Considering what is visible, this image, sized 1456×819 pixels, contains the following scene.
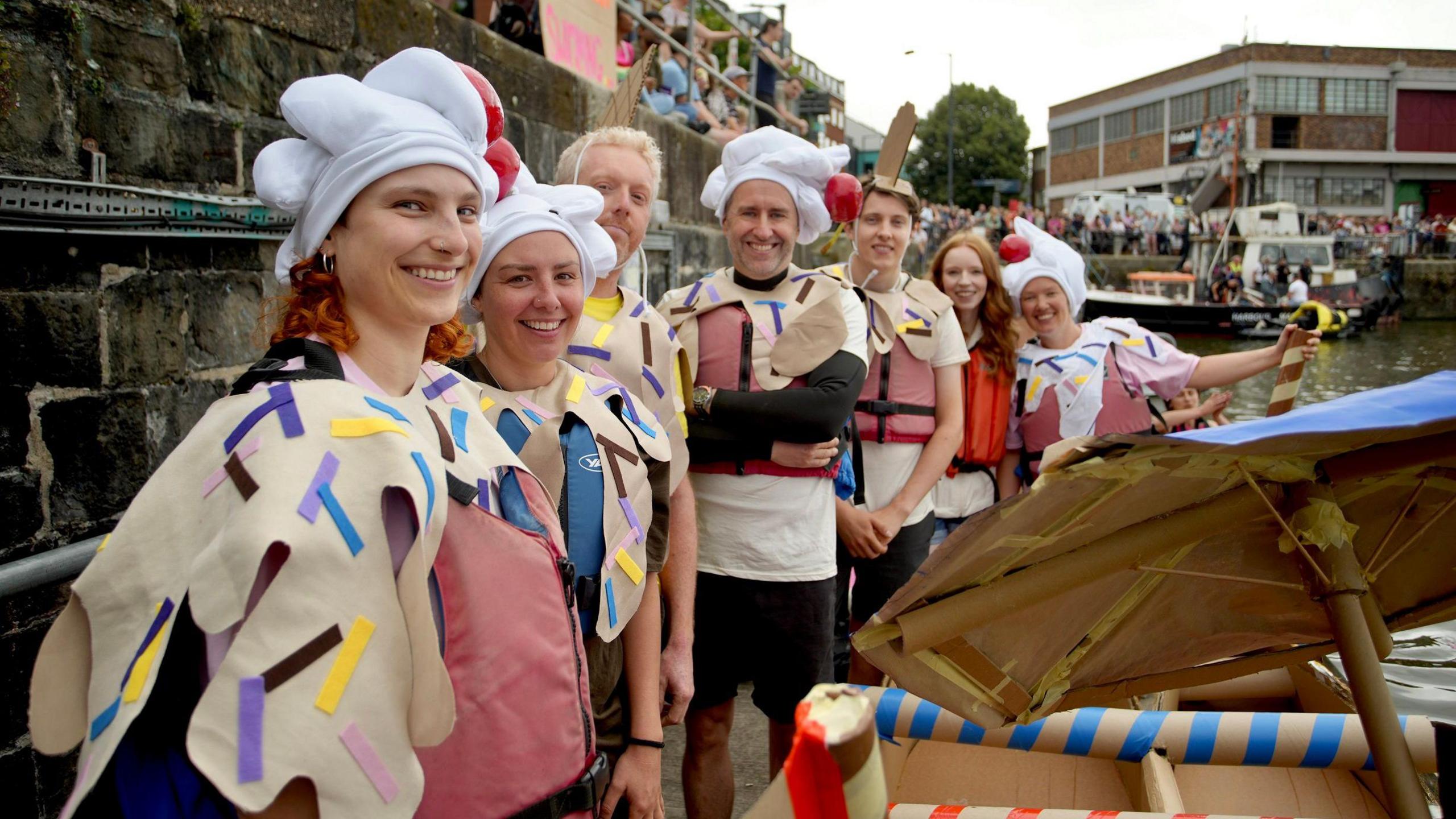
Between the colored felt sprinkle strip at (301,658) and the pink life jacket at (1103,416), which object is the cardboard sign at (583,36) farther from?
the colored felt sprinkle strip at (301,658)

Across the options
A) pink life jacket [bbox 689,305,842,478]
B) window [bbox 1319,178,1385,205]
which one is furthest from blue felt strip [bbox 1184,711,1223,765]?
window [bbox 1319,178,1385,205]

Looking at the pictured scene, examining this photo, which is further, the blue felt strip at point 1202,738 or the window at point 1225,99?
the window at point 1225,99

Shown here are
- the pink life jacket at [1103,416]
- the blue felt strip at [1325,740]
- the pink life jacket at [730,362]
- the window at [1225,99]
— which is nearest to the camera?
the blue felt strip at [1325,740]

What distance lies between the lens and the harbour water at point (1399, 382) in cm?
334

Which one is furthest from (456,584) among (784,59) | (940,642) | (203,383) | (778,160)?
(784,59)

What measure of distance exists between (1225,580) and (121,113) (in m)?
2.38

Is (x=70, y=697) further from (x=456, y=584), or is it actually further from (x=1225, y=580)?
(x=1225, y=580)

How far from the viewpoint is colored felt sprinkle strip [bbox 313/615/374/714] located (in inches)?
42.2

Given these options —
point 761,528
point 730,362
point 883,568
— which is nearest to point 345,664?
point 761,528

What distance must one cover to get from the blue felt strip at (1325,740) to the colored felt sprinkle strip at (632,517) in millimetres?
1354

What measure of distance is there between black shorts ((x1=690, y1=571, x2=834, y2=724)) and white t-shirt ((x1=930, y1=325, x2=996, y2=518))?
120 centimetres

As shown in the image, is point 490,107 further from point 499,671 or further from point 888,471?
point 888,471

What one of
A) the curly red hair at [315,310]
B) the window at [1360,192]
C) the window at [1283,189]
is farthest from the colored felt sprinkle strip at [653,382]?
the window at [1360,192]

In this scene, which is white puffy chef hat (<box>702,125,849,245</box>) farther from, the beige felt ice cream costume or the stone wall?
the beige felt ice cream costume
